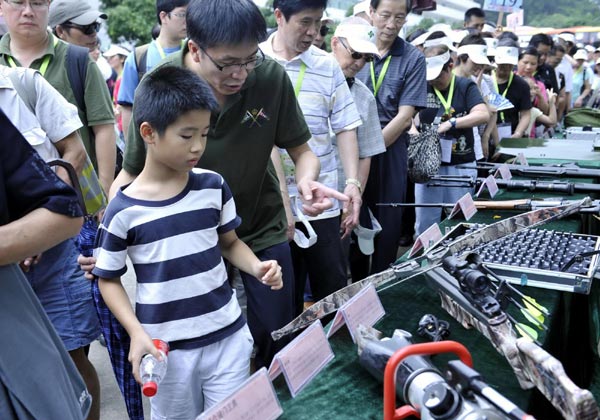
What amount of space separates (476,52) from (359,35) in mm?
2256

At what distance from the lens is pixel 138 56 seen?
3.62 metres

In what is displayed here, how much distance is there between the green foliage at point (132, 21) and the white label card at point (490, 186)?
61.8 feet

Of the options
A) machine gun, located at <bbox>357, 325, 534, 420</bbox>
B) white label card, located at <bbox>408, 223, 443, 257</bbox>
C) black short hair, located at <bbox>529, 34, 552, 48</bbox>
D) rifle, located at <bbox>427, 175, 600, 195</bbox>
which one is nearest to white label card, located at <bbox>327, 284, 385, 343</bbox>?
machine gun, located at <bbox>357, 325, 534, 420</bbox>

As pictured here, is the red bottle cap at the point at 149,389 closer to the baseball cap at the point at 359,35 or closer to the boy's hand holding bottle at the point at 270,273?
the boy's hand holding bottle at the point at 270,273

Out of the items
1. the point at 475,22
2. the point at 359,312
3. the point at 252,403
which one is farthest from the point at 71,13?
the point at 475,22

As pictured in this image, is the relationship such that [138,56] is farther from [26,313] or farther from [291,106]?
[26,313]

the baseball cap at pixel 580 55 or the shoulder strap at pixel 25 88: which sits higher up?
the shoulder strap at pixel 25 88

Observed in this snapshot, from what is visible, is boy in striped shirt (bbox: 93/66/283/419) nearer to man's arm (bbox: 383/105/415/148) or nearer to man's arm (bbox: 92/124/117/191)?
man's arm (bbox: 92/124/117/191)

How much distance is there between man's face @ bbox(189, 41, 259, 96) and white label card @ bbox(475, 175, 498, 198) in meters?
1.81

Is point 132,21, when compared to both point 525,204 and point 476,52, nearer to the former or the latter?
point 476,52

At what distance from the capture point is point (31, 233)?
1.21 metres

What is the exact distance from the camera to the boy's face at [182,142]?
5.41 ft

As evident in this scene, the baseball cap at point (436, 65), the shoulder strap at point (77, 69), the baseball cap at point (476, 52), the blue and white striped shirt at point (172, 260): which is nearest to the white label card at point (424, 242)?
the blue and white striped shirt at point (172, 260)

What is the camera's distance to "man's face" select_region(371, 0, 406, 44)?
11.9 ft
